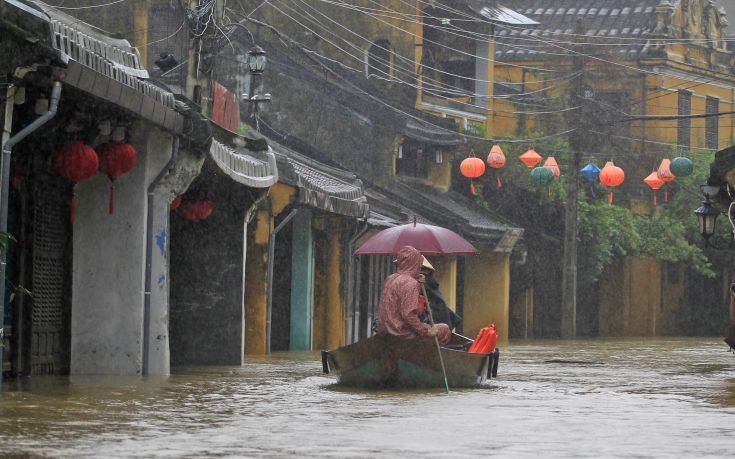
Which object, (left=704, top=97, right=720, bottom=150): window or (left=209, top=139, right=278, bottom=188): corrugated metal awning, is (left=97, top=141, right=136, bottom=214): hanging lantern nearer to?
(left=209, top=139, right=278, bottom=188): corrugated metal awning

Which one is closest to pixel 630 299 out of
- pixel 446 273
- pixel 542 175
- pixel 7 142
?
pixel 542 175

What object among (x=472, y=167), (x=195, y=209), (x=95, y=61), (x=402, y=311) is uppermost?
(x=472, y=167)

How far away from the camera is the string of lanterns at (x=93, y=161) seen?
16594mm

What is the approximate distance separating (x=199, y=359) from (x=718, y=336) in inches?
1188

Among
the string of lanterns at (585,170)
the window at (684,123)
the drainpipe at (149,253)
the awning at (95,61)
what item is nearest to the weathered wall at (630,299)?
the window at (684,123)

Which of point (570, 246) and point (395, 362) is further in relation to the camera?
point (570, 246)

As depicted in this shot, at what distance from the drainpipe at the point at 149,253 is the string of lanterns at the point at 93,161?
44cm

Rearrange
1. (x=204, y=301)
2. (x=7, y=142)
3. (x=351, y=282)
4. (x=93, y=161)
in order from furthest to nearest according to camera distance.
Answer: (x=351, y=282) → (x=204, y=301) → (x=93, y=161) → (x=7, y=142)

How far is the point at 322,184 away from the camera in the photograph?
1182 inches

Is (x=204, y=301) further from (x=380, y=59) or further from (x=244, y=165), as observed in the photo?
(x=380, y=59)

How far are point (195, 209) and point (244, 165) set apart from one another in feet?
2.86

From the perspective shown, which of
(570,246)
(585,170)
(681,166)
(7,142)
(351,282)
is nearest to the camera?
(7,142)

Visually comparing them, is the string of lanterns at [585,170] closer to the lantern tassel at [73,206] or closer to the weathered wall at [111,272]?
the weathered wall at [111,272]

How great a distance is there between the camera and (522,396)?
16.8 meters
